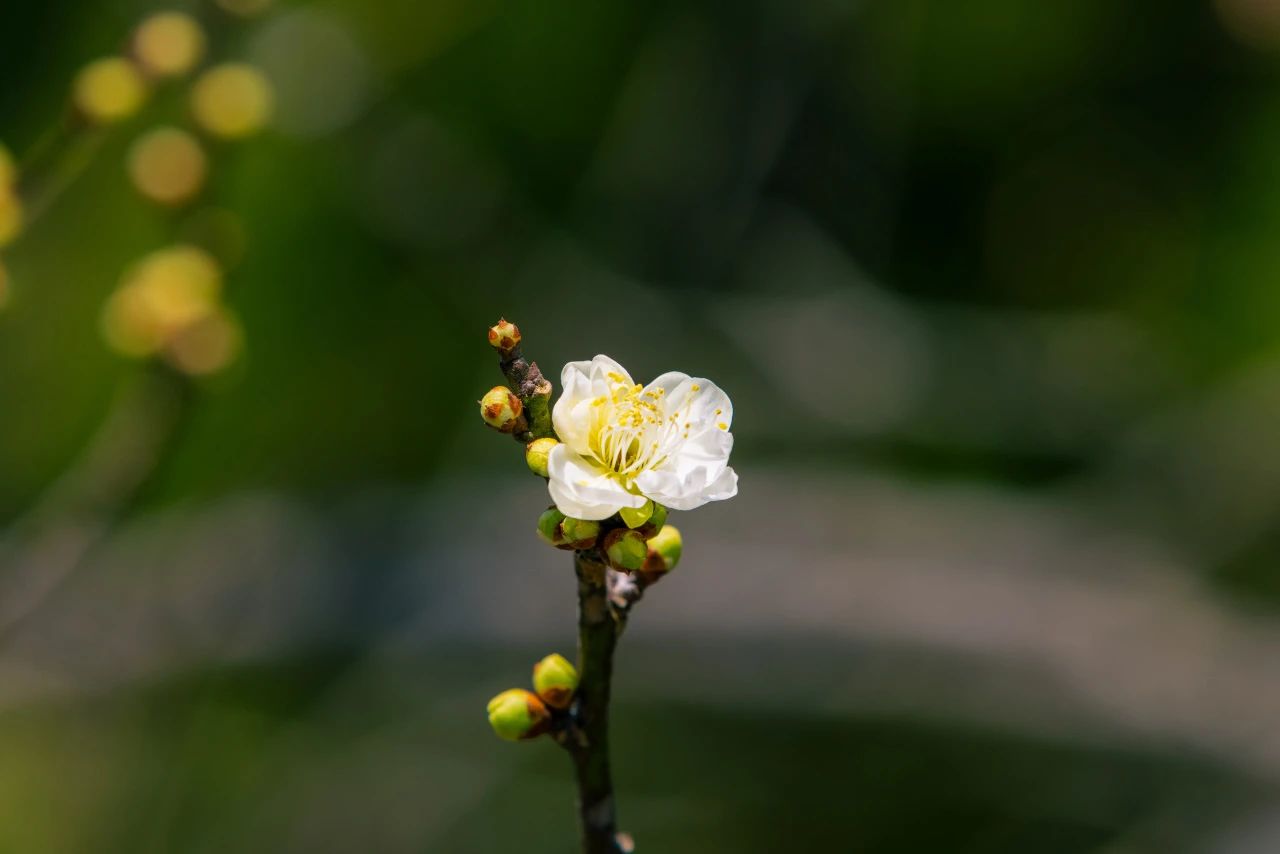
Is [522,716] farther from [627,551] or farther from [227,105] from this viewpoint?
[227,105]

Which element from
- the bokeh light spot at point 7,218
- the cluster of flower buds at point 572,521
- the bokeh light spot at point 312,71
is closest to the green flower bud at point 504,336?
the cluster of flower buds at point 572,521

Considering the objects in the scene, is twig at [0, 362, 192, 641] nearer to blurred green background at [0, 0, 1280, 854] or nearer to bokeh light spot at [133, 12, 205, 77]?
blurred green background at [0, 0, 1280, 854]

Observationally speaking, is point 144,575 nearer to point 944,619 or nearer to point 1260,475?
point 944,619

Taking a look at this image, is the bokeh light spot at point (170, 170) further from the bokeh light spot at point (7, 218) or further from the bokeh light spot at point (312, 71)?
the bokeh light spot at point (312, 71)

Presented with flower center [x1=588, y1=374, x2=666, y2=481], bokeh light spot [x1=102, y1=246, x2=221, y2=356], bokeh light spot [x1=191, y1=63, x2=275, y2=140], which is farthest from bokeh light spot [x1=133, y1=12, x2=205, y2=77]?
flower center [x1=588, y1=374, x2=666, y2=481]

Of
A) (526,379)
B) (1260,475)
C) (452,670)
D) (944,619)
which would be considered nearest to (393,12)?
(452,670)
